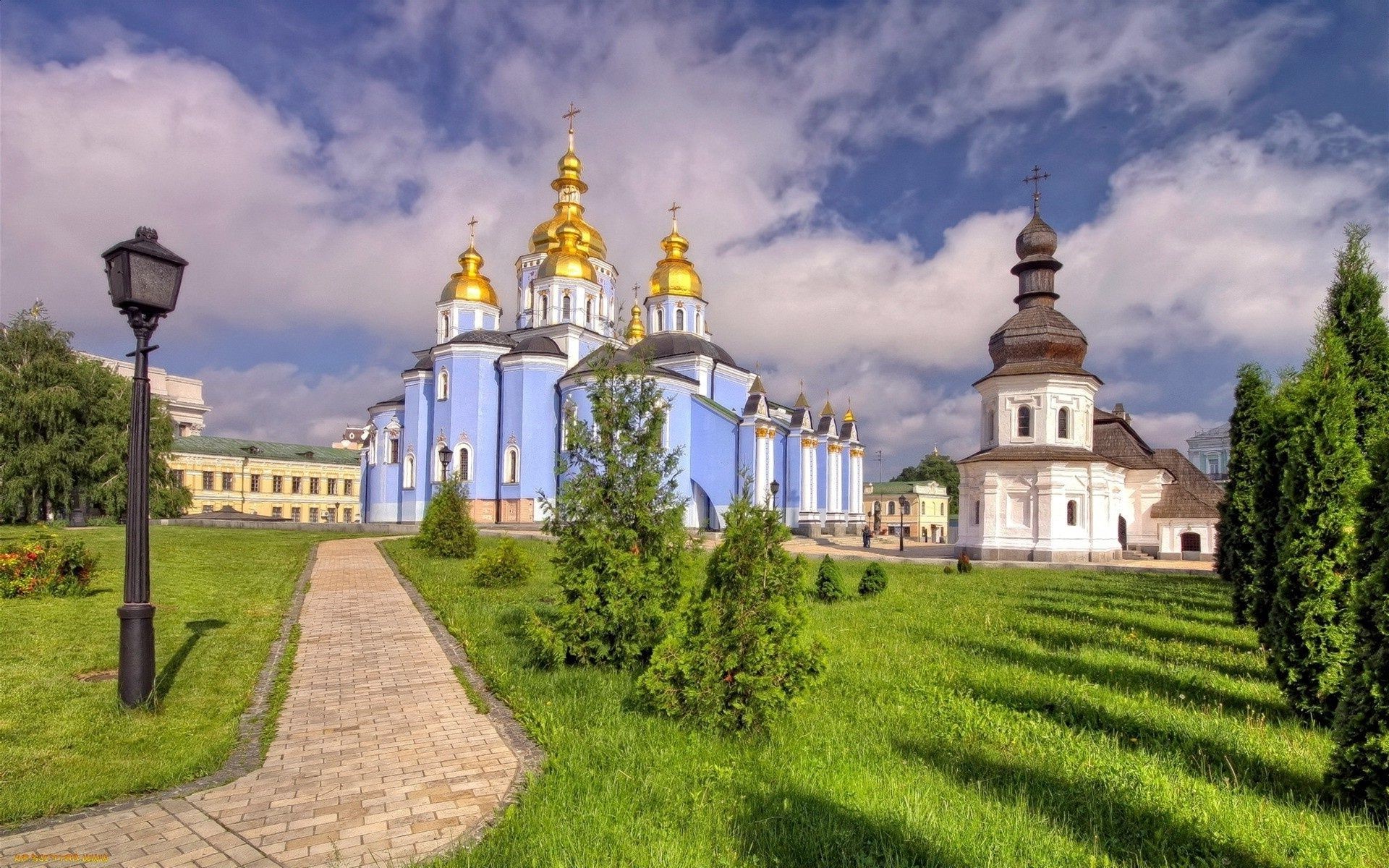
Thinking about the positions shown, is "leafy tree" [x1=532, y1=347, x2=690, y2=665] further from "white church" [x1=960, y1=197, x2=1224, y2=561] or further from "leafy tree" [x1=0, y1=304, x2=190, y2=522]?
"leafy tree" [x1=0, y1=304, x2=190, y2=522]

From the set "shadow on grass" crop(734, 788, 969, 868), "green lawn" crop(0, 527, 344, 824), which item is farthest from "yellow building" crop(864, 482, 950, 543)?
"shadow on grass" crop(734, 788, 969, 868)

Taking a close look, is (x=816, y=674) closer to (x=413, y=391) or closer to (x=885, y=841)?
(x=885, y=841)

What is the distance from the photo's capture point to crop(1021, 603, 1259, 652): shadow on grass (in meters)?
9.59

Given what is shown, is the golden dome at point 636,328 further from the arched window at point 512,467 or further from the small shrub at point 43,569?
the small shrub at point 43,569

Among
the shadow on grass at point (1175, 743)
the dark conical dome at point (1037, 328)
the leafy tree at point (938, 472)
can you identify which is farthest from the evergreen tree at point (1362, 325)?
the leafy tree at point (938, 472)

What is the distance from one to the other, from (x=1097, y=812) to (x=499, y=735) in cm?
379

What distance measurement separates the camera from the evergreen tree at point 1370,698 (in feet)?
13.1

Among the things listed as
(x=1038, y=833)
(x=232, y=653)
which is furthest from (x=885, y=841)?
(x=232, y=653)

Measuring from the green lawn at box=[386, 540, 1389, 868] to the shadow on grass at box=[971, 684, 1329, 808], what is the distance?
19mm

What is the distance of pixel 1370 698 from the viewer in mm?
4074

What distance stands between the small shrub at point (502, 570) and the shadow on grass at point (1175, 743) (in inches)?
343

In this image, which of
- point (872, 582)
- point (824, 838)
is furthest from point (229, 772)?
point (872, 582)

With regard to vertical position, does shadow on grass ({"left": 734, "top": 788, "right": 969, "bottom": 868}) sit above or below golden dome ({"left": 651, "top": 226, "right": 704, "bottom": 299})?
below

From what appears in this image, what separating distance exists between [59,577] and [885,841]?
11.8 metres
